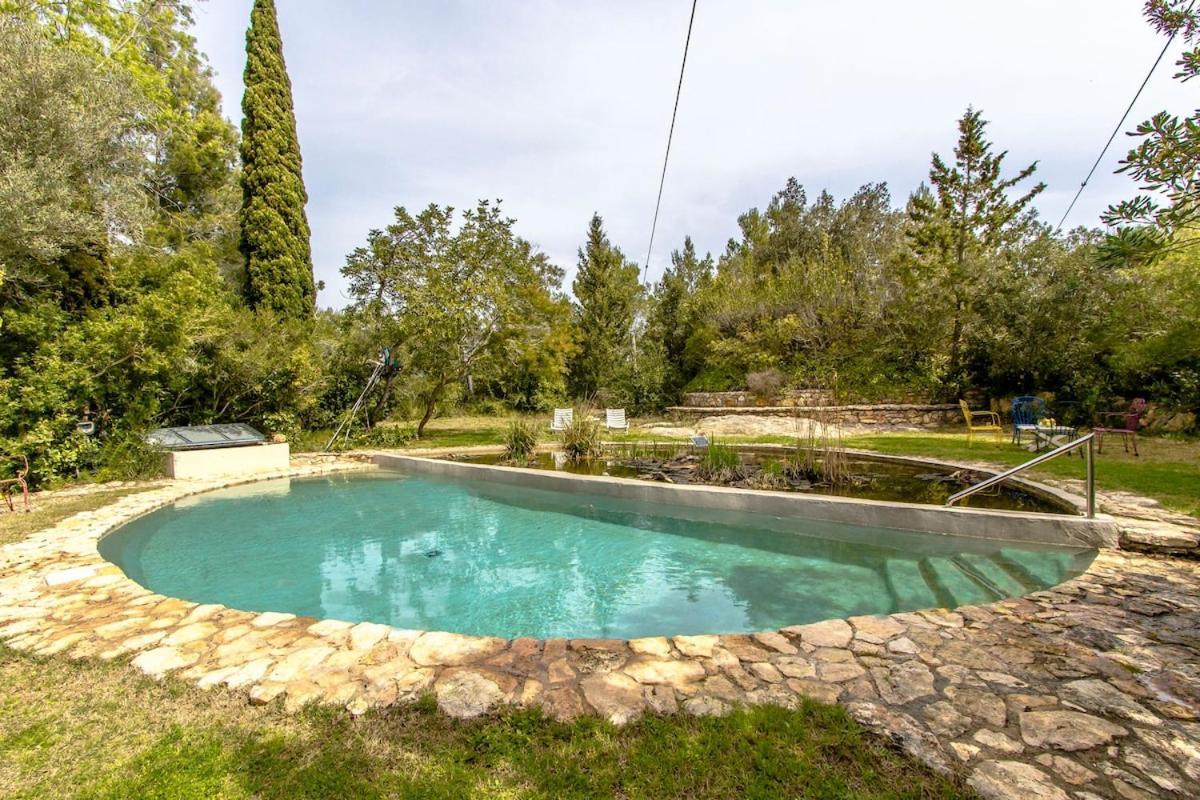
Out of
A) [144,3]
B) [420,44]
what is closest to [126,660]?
[420,44]

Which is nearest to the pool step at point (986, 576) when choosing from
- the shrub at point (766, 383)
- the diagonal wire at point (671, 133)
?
the diagonal wire at point (671, 133)

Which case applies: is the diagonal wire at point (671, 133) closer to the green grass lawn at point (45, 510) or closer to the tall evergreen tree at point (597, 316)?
the green grass lawn at point (45, 510)

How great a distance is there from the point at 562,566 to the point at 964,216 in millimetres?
12843

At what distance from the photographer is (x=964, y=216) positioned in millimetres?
11500

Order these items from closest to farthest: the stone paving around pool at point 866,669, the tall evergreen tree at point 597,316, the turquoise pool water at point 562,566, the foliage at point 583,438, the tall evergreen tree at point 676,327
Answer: the stone paving around pool at point 866,669
the turquoise pool water at point 562,566
the foliage at point 583,438
the tall evergreen tree at point 676,327
the tall evergreen tree at point 597,316

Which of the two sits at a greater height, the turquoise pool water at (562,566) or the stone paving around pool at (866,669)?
the stone paving around pool at (866,669)

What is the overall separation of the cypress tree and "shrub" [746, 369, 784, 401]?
37.6 feet

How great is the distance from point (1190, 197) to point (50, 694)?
4.83 metres

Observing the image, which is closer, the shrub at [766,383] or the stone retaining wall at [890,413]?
the stone retaining wall at [890,413]

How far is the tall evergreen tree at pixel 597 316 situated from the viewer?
18.4 metres

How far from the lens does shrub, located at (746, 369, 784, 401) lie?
1252 centimetres

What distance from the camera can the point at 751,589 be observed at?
3533 millimetres

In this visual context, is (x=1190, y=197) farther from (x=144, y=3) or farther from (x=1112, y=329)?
(x=144, y=3)

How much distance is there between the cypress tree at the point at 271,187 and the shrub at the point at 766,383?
11463 millimetres
